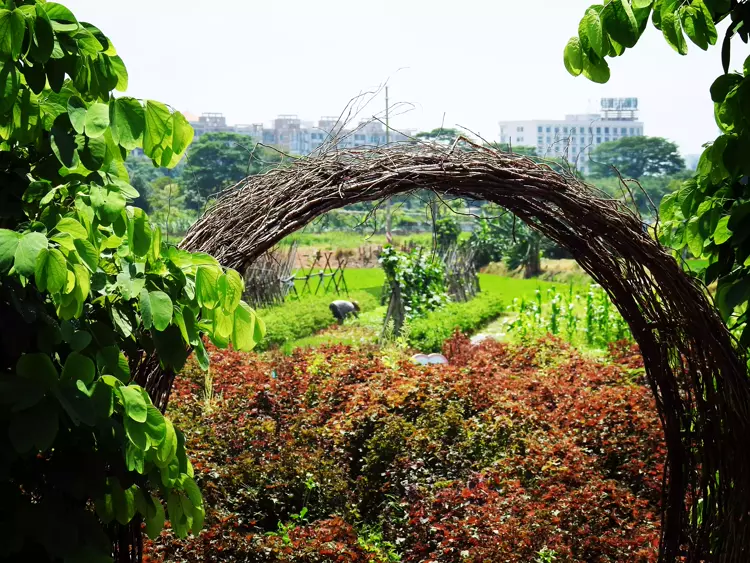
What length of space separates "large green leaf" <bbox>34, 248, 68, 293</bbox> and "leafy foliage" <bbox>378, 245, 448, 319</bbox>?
865 centimetres

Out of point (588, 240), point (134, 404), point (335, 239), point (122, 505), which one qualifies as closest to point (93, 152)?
point (134, 404)

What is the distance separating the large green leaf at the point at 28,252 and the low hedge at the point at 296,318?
25.6ft

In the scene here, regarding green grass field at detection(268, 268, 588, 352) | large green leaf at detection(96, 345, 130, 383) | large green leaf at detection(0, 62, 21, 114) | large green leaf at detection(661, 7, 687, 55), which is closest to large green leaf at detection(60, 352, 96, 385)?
large green leaf at detection(96, 345, 130, 383)

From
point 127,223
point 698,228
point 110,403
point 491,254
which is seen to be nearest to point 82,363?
point 110,403

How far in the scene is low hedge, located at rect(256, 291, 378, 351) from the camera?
390 inches

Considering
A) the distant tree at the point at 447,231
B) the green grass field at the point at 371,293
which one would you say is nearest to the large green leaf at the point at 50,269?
the green grass field at the point at 371,293

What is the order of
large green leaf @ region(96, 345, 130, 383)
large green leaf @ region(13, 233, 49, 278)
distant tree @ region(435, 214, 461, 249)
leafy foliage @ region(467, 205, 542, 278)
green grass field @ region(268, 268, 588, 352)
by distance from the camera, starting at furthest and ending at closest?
leafy foliage @ region(467, 205, 542, 278), distant tree @ region(435, 214, 461, 249), green grass field @ region(268, 268, 588, 352), large green leaf @ region(96, 345, 130, 383), large green leaf @ region(13, 233, 49, 278)

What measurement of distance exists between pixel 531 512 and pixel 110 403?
7.69ft

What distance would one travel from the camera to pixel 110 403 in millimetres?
1518

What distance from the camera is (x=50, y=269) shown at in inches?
52.3

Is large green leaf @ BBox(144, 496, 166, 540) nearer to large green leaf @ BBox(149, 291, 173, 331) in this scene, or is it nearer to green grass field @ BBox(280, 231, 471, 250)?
large green leaf @ BBox(149, 291, 173, 331)

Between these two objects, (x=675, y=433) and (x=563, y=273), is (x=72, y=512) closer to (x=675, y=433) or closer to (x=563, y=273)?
(x=675, y=433)

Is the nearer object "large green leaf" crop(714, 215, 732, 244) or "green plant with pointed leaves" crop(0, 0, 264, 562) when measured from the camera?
"green plant with pointed leaves" crop(0, 0, 264, 562)

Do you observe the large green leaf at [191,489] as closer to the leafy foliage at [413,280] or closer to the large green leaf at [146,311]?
the large green leaf at [146,311]
